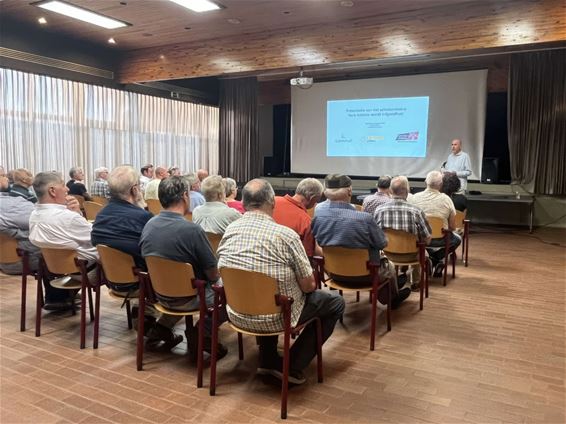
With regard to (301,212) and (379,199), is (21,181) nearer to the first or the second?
(301,212)

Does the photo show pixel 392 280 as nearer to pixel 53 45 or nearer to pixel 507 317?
pixel 507 317

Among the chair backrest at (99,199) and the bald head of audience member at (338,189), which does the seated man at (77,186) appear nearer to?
the chair backrest at (99,199)

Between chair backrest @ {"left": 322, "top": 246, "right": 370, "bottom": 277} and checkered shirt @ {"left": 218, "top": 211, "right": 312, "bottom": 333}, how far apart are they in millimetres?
792

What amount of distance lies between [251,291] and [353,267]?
44.4 inches

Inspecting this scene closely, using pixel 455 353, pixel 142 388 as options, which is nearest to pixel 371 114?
pixel 455 353

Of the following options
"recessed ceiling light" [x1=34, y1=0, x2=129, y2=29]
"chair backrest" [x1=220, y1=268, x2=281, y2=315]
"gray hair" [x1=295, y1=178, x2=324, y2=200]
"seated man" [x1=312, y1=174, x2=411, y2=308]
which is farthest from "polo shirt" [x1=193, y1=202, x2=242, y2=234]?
"recessed ceiling light" [x1=34, y1=0, x2=129, y2=29]

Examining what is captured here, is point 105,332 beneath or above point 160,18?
beneath

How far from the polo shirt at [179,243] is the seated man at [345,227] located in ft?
3.21

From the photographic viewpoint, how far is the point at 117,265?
9.71ft

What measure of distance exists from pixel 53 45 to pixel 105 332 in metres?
6.51

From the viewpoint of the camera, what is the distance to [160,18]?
683 centimetres

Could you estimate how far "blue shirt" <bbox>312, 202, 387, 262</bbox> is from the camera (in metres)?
3.18

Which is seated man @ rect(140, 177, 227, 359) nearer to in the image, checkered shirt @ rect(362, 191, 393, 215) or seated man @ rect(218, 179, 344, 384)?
seated man @ rect(218, 179, 344, 384)

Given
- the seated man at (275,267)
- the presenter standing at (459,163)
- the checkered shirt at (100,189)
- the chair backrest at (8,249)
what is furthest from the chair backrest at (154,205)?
the presenter standing at (459,163)
